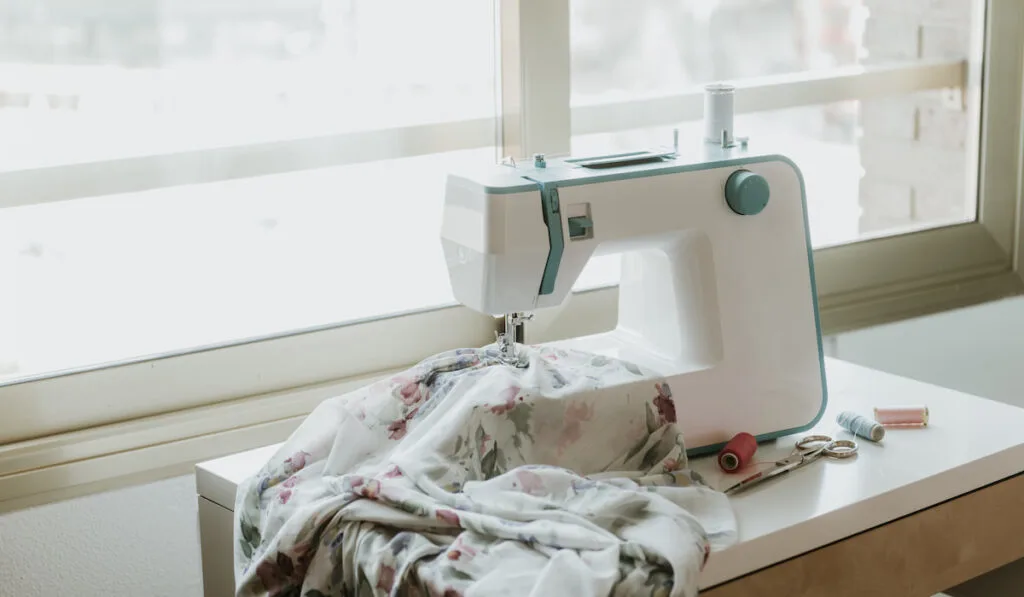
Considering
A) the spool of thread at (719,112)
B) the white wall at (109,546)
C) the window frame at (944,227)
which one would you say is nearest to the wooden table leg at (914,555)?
the white wall at (109,546)

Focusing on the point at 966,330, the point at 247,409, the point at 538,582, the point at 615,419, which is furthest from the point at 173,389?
the point at 966,330

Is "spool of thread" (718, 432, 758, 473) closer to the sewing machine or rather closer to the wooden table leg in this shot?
the sewing machine

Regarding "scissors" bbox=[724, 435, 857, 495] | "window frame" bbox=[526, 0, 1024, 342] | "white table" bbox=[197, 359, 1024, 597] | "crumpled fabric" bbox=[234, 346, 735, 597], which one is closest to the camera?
"crumpled fabric" bbox=[234, 346, 735, 597]

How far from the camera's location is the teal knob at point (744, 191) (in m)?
1.29

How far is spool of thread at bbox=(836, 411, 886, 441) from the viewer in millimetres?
1335

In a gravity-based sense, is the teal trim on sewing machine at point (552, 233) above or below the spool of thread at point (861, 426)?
above

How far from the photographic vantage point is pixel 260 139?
5.49 feet

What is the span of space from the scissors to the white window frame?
0.60 metres

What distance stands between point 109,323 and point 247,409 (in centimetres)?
22

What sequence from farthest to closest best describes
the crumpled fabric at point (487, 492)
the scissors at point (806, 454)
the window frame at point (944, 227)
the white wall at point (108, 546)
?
the window frame at point (944, 227), the white wall at point (108, 546), the scissors at point (806, 454), the crumpled fabric at point (487, 492)

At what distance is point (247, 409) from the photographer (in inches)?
65.3

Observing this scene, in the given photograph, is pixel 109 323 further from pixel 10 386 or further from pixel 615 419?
pixel 615 419

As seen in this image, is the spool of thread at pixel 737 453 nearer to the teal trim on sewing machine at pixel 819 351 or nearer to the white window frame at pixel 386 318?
the teal trim on sewing machine at pixel 819 351

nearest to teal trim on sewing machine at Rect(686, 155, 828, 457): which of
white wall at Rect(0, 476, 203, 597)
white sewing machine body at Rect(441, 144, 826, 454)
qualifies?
white sewing machine body at Rect(441, 144, 826, 454)
